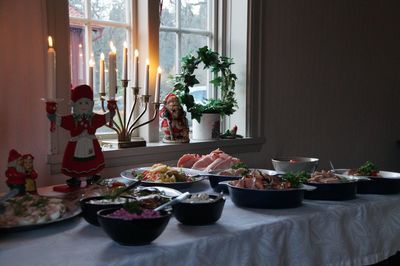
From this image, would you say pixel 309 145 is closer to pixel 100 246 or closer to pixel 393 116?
pixel 393 116

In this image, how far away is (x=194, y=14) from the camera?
8.07 ft

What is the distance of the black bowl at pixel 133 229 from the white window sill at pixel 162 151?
82 cm

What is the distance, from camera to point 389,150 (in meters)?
3.51

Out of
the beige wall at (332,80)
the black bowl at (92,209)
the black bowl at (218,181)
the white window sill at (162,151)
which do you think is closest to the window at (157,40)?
the white window sill at (162,151)

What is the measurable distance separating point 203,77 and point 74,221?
58.7 inches

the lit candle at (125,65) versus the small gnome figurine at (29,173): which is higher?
the lit candle at (125,65)

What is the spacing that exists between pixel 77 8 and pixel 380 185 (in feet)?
4.49

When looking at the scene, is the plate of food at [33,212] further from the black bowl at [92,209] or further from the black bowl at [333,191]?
the black bowl at [333,191]

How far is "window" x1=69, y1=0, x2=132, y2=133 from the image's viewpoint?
6.45 ft

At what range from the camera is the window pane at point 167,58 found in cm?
233

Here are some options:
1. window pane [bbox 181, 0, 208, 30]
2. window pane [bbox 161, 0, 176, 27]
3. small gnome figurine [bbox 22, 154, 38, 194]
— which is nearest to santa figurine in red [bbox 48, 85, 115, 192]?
small gnome figurine [bbox 22, 154, 38, 194]

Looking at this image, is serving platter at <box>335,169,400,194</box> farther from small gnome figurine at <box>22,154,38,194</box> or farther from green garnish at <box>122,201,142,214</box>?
small gnome figurine at <box>22,154,38,194</box>

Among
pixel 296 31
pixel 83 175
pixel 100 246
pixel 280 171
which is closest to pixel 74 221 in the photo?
pixel 100 246

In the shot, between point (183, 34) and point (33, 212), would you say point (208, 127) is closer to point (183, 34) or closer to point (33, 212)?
point (183, 34)
